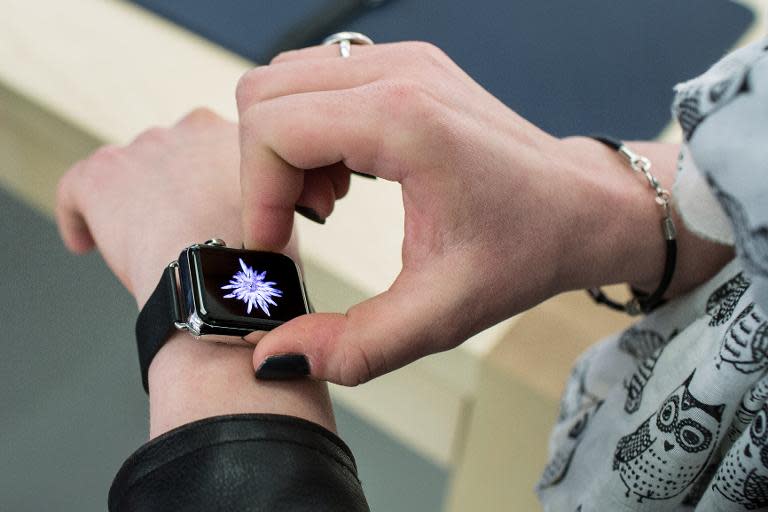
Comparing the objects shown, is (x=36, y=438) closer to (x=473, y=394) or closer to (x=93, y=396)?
(x=93, y=396)

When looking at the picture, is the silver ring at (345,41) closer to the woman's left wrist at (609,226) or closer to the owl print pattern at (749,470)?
the woman's left wrist at (609,226)

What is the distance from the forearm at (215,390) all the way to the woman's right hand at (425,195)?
23 millimetres

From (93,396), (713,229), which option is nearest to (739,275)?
(713,229)

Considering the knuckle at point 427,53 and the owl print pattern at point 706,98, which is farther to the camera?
the knuckle at point 427,53

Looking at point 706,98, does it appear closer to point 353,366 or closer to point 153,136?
point 353,366

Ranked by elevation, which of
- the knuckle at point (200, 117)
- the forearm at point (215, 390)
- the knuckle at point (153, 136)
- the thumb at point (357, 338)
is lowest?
the forearm at point (215, 390)

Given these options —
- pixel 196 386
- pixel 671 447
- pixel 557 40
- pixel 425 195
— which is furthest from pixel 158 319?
pixel 557 40

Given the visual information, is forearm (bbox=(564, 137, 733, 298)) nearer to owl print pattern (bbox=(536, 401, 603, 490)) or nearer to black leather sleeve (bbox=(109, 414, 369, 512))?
owl print pattern (bbox=(536, 401, 603, 490))

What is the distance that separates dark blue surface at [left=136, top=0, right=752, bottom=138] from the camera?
73 cm

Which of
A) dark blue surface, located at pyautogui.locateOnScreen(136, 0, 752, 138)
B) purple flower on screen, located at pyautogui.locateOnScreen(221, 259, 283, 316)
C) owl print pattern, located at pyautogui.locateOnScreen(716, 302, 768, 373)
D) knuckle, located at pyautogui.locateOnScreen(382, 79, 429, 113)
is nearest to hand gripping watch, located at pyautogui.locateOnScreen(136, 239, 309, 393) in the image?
purple flower on screen, located at pyautogui.locateOnScreen(221, 259, 283, 316)

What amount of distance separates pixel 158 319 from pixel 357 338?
0.42 ft

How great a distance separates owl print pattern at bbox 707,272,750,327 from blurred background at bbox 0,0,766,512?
0.49 feet

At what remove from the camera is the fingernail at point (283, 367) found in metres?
0.40

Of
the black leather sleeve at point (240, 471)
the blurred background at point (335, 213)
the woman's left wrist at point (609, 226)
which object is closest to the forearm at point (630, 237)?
the woman's left wrist at point (609, 226)
